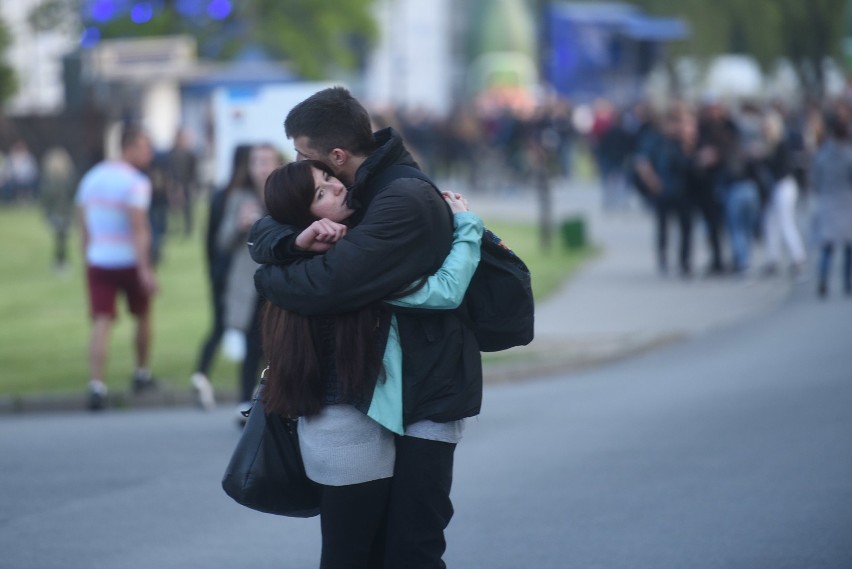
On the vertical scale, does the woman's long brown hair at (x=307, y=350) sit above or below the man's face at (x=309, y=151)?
below

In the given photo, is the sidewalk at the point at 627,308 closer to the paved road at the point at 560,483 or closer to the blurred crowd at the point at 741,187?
the blurred crowd at the point at 741,187

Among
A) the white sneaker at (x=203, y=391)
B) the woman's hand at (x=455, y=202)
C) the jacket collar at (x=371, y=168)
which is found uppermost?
the jacket collar at (x=371, y=168)

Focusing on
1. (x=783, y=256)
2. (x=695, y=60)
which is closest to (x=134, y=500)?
(x=783, y=256)

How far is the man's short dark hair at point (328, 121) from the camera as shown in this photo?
422cm

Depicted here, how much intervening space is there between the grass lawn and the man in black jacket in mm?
7524

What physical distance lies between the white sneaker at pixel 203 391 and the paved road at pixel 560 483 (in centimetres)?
21

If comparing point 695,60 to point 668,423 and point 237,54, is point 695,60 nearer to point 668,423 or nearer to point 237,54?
point 237,54

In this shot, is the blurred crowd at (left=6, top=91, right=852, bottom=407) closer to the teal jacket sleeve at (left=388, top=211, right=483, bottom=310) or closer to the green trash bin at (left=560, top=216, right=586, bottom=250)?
the green trash bin at (left=560, top=216, right=586, bottom=250)

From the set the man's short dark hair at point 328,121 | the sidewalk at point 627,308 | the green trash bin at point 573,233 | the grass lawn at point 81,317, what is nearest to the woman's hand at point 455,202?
the man's short dark hair at point 328,121

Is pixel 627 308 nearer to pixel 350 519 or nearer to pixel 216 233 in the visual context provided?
pixel 216 233

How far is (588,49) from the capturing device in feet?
99.6

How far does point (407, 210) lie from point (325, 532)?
2.94ft

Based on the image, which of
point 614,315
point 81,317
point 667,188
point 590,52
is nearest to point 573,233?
point 667,188

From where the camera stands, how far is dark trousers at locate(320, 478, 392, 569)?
13.8ft
